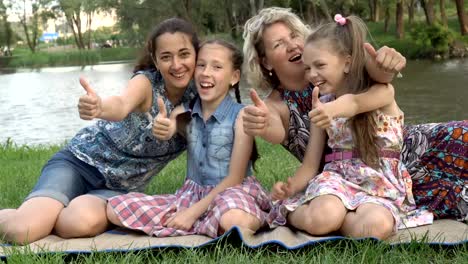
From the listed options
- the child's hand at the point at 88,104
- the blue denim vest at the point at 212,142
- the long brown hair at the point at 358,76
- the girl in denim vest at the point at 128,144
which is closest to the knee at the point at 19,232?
the girl in denim vest at the point at 128,144

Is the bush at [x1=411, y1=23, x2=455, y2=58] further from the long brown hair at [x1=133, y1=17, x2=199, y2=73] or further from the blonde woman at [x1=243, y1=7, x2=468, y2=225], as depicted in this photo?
the long brown hair at [x1=133, y1=17, x2=199, y2=73]

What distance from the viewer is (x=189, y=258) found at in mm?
2602

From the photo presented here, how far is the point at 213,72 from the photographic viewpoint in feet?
11.0

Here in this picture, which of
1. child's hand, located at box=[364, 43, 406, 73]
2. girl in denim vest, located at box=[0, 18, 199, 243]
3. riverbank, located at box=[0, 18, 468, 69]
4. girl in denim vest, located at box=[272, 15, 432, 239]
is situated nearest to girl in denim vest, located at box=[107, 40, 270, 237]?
girl in denim vest, located at box=[0, 18, 199, 243]

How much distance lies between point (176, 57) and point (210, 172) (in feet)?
2.18

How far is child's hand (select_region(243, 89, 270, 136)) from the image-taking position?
9.43ft

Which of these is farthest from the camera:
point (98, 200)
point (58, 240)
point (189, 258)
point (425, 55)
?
point (425, 55)

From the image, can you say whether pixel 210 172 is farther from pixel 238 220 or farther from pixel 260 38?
pixel 260 38

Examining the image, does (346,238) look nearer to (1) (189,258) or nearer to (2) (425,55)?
(1) (189,258)

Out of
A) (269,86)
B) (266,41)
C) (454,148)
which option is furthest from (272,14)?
(454,148)

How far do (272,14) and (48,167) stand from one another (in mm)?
1579

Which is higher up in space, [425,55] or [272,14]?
[272,14]

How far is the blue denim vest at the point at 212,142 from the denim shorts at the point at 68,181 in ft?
1.76

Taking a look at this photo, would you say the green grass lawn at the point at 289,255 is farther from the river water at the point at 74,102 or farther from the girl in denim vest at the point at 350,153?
the river water at the point at 74,102
